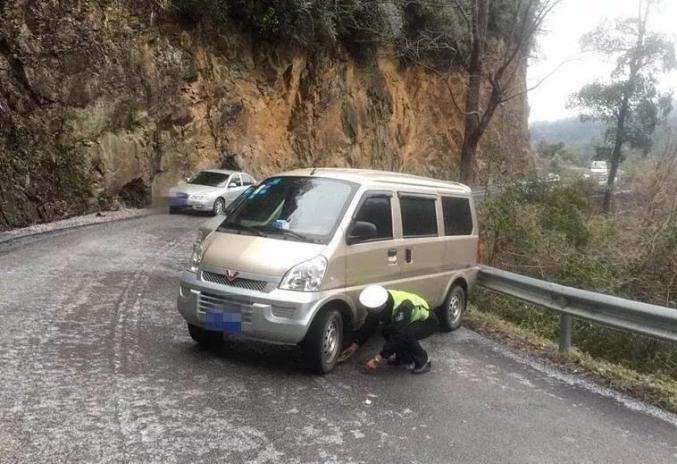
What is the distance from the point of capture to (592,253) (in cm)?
1279

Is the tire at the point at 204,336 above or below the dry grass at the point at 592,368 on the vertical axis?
above

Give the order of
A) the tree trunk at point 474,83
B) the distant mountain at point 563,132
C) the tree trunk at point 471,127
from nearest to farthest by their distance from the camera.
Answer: the tree trunk at point 474,83, the tree trunk at point 471,127, the distant mountain at point 563,132

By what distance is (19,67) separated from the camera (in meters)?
16.4

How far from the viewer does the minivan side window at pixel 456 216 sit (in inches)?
327

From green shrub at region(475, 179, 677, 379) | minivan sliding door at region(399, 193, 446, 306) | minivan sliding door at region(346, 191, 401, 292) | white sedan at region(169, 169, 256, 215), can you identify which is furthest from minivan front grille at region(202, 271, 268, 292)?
white sedan at region(169, 169, 256, 215)

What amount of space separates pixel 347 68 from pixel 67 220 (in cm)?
1667

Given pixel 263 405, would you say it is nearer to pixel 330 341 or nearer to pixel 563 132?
pixel 330 341

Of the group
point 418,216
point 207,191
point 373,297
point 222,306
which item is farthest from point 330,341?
point 207,191

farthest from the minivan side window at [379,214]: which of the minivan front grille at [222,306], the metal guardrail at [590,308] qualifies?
the metal guardrail at [590,308]

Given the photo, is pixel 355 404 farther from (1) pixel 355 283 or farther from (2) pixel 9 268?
(2) pixel 9 268

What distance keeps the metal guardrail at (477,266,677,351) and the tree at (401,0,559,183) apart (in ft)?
33.0

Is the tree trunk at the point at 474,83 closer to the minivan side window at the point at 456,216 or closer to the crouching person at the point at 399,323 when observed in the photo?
the minivan side window at the point at 456,216

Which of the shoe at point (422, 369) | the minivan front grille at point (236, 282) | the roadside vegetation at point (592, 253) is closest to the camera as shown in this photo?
the minivan front grille at point (236, 282)

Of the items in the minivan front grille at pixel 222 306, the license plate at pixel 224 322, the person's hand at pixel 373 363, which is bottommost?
the person's hand at pixel 373 363
